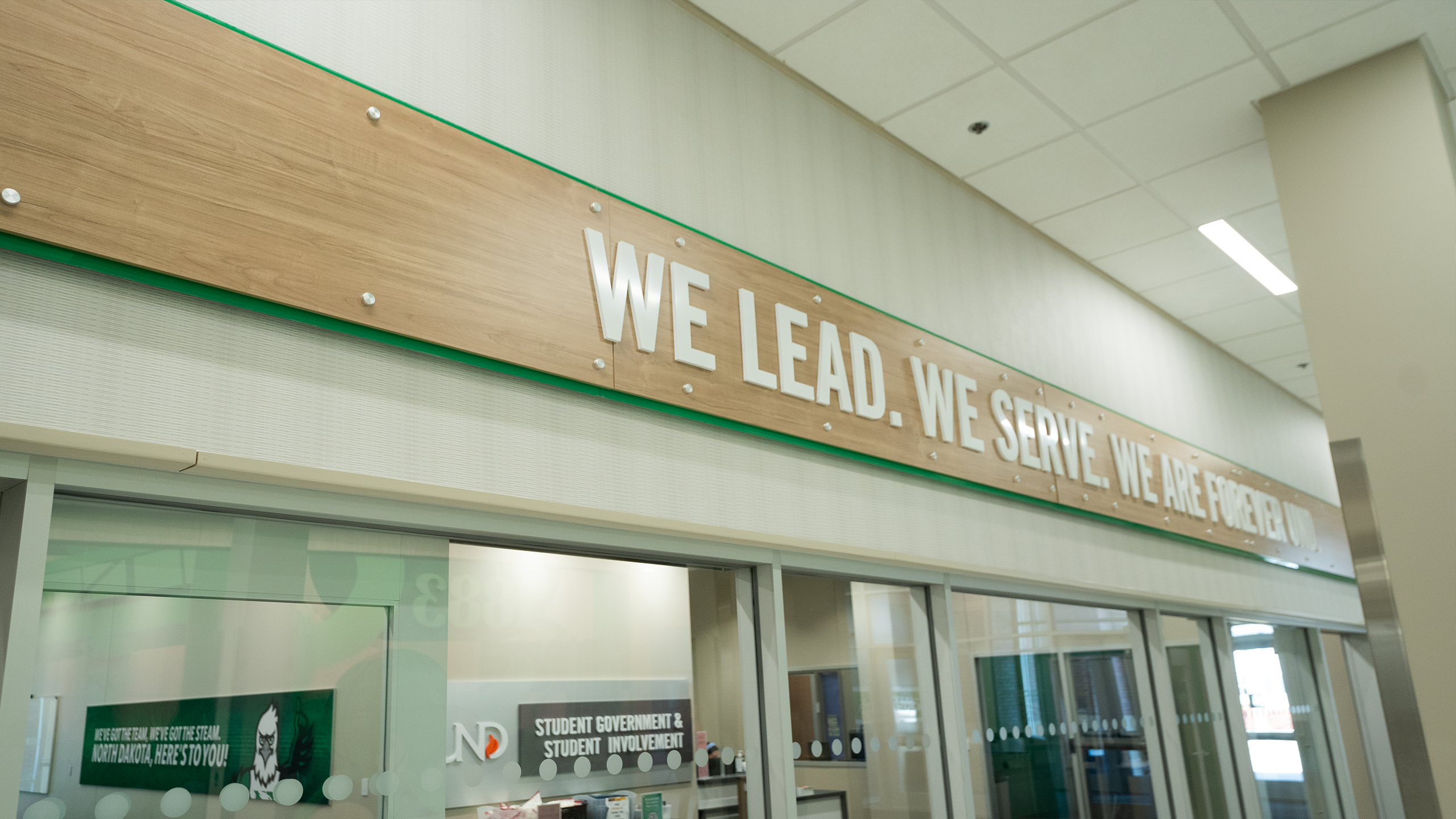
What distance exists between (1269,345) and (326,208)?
6535 millimetres

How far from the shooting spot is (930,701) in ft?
11.7

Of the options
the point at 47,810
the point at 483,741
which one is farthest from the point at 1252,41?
the point at 47,810

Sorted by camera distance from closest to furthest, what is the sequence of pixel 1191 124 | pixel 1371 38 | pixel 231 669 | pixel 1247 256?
pixel 231 669 → pixel 1371 38 → pixel 1191 124 → pixel 1247 256

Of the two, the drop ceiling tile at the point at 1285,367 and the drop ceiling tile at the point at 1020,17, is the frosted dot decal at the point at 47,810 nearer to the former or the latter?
the drop ceiling tile at the point at 1020,17

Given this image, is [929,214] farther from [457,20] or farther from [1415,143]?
[457,20]

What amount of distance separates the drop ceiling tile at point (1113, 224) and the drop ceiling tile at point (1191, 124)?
0.24m

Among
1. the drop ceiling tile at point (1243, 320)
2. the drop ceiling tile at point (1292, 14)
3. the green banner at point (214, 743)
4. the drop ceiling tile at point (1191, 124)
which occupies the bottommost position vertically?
the green banner at point (214, 743)

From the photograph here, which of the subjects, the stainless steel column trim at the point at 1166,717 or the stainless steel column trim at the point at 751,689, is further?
the stainless steel column trim at the point at 1166,717

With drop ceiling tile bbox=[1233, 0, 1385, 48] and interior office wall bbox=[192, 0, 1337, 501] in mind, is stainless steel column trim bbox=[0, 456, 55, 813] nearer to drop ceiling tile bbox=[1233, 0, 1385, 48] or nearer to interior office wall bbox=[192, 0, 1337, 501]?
interior office wall bbox=[192, 0, 1337, 501]

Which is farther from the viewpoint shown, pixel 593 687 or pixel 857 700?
pixel 857 700

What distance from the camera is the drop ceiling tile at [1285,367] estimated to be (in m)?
7.09

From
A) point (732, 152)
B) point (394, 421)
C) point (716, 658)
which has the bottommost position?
point (716, 658)

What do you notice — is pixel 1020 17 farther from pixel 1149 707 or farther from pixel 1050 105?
pixel 1149 707

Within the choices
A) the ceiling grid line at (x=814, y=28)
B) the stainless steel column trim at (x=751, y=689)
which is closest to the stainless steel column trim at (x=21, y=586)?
the stainless steel column trim at (x=751, y=689)
